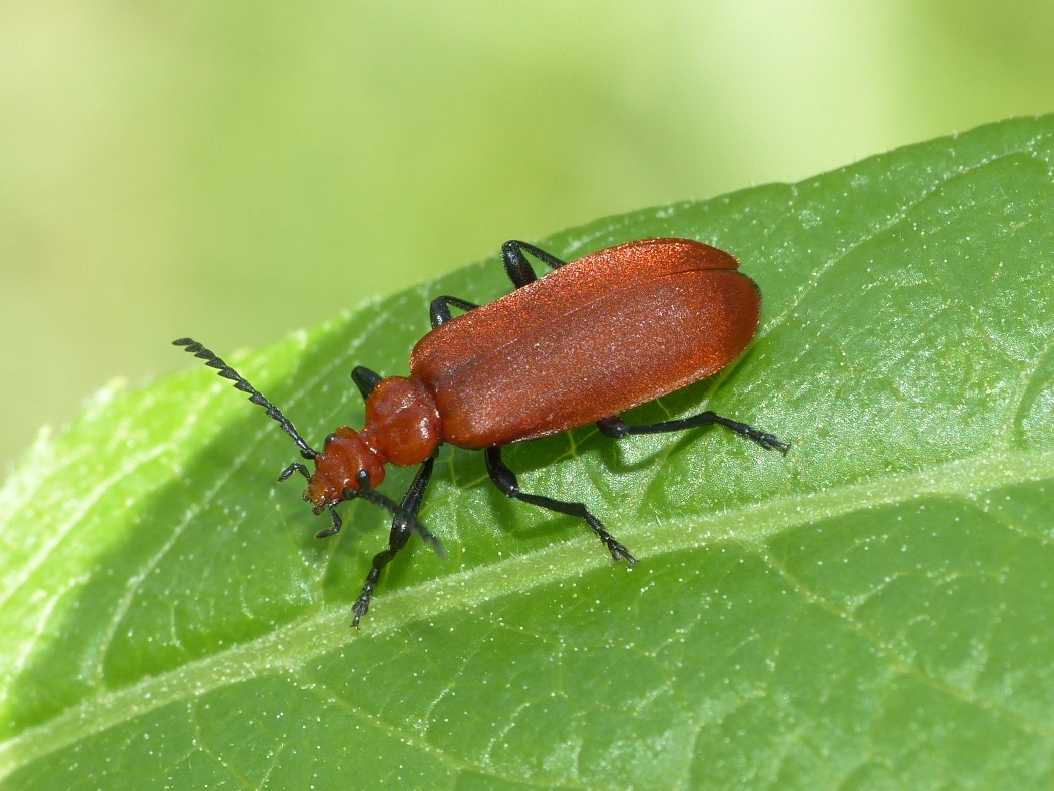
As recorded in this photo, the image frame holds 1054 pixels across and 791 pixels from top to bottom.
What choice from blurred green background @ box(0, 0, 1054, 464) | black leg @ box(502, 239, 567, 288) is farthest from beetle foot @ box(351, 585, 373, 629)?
blurred green background @ box(0, 0, 1054, 464)

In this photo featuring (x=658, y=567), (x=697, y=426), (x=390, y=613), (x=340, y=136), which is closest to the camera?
(x=658, y=567)

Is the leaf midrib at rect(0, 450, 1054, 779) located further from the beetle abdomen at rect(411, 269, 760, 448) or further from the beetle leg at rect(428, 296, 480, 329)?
the beetle leg at rect(428, 296, 480, 329)

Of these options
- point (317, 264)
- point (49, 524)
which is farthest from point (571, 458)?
point (317, 264)

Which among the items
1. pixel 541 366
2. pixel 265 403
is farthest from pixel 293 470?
pixel 541 366

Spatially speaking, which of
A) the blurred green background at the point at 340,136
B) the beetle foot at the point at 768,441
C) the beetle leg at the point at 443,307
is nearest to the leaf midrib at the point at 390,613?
the beetle foot at the point at 768,441

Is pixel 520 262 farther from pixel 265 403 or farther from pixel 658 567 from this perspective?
pixel 658 567

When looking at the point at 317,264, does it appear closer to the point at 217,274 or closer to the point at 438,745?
the point at 217,274
